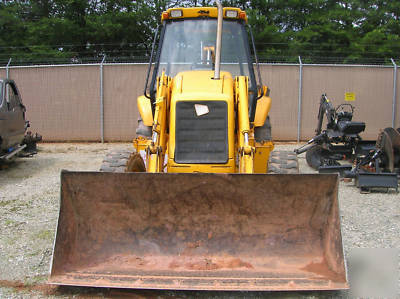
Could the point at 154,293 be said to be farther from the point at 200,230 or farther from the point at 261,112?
the point at 261,112

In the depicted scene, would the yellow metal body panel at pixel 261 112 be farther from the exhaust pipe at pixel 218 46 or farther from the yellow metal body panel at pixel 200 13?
the yellow metal body panel at pixel 200 13

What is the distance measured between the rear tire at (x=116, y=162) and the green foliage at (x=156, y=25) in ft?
52.7

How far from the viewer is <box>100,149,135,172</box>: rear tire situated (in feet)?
17.6

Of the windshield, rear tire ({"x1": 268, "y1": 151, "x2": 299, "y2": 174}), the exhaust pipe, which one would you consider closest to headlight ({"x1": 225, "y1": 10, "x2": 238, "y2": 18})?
the windshield

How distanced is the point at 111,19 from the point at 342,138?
625 inches

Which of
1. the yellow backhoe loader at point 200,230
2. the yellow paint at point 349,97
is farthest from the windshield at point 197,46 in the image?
the yellow paint at point 349,97

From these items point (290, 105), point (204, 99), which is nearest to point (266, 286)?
point (204, 99)

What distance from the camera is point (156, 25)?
76.0 ft

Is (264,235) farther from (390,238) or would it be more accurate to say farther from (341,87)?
(341,87)

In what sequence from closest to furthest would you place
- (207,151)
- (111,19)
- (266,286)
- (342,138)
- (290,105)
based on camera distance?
(266,286) < (207,151) < (342,138) < (290,105) < (111,19)

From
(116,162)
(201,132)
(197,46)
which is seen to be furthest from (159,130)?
(197,46)

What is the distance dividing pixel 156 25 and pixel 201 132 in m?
19.3

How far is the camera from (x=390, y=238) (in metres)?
5.27

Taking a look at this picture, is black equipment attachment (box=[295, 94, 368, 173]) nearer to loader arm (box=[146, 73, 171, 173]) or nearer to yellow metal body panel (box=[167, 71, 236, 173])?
yellow metal body panel (box=[167, 71, 236, 173])
